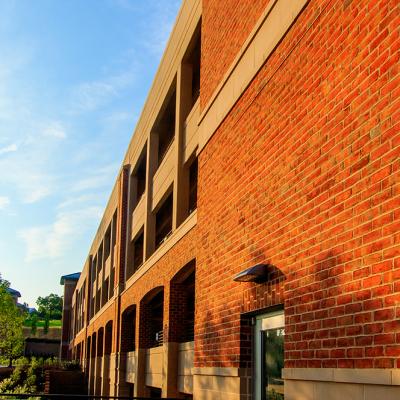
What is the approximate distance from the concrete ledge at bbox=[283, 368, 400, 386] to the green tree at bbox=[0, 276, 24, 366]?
71372 millimetres

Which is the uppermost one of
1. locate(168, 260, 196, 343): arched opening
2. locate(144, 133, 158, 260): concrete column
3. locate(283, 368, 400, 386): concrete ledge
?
locate(144, 133, 158, 260): concrete column

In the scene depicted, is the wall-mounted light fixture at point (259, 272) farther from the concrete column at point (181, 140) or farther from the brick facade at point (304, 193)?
the concrete column at point (181, 140)

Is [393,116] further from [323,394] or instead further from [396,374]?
[323,394]

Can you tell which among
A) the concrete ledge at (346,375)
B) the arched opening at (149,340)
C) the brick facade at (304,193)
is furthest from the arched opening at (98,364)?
the concrete ledge at (346,375)

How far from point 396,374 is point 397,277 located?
29.4 inches

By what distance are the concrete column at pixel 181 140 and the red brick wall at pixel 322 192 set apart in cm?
680

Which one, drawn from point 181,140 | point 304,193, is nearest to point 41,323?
point 181,140

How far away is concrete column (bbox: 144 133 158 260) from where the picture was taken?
71.3ft

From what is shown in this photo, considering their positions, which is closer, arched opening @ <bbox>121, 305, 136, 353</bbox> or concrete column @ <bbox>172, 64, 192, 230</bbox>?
concrete column @ <bbox>172, 64, 192, 230</bbox>

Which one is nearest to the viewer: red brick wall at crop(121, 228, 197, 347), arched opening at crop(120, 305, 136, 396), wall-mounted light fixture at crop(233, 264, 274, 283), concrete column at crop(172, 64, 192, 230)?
wall-mounted light fixture at crop(233, 264, 274, 283)

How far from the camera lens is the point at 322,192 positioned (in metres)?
6.45

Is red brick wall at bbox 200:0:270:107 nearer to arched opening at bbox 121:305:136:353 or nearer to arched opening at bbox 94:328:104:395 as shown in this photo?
arched opening at bbox 121:305:136:353

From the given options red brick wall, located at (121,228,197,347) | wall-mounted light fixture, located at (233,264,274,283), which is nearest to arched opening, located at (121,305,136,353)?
red brick wall, located at (121,228,197,347)

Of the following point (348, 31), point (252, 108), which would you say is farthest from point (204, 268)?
point (348, 31)
